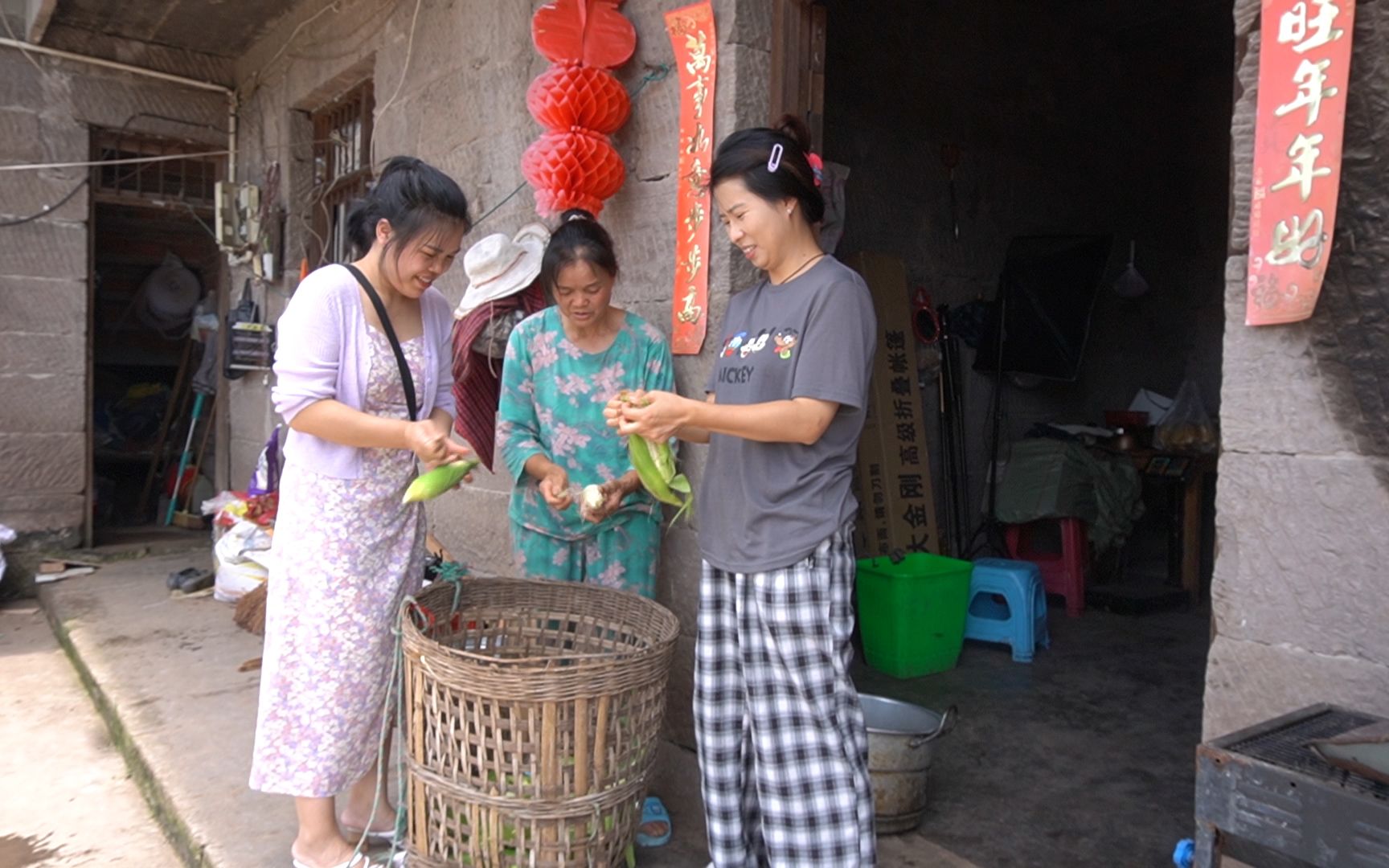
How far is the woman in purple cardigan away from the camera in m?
2.40

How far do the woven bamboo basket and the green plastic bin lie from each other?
2.35 metres

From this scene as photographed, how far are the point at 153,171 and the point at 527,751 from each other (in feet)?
25.0

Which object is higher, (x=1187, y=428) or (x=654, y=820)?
(x=1187, y=428)

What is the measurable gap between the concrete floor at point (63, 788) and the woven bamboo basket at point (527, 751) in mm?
1517

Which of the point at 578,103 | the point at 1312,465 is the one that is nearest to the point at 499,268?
the point at 578,103

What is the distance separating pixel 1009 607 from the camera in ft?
16.8

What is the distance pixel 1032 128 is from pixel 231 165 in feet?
20.7

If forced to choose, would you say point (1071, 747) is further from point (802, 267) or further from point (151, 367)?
point (151, 367)

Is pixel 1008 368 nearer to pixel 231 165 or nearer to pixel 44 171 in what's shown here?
pixel 231 165

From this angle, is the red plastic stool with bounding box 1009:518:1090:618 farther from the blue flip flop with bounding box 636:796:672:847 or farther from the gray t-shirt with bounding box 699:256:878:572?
the gray t-shirt with bounding box 699:256:878:572

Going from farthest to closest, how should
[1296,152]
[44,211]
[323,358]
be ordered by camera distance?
1. [44,211]
2. [323,358]
3. [1296,152]

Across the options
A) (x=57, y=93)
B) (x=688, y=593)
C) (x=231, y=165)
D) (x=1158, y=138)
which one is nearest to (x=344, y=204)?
(x=231, y=165)

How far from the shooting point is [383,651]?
262cm

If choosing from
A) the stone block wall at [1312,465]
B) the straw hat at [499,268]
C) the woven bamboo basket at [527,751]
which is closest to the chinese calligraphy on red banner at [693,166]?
the straw hat at [499,268]
